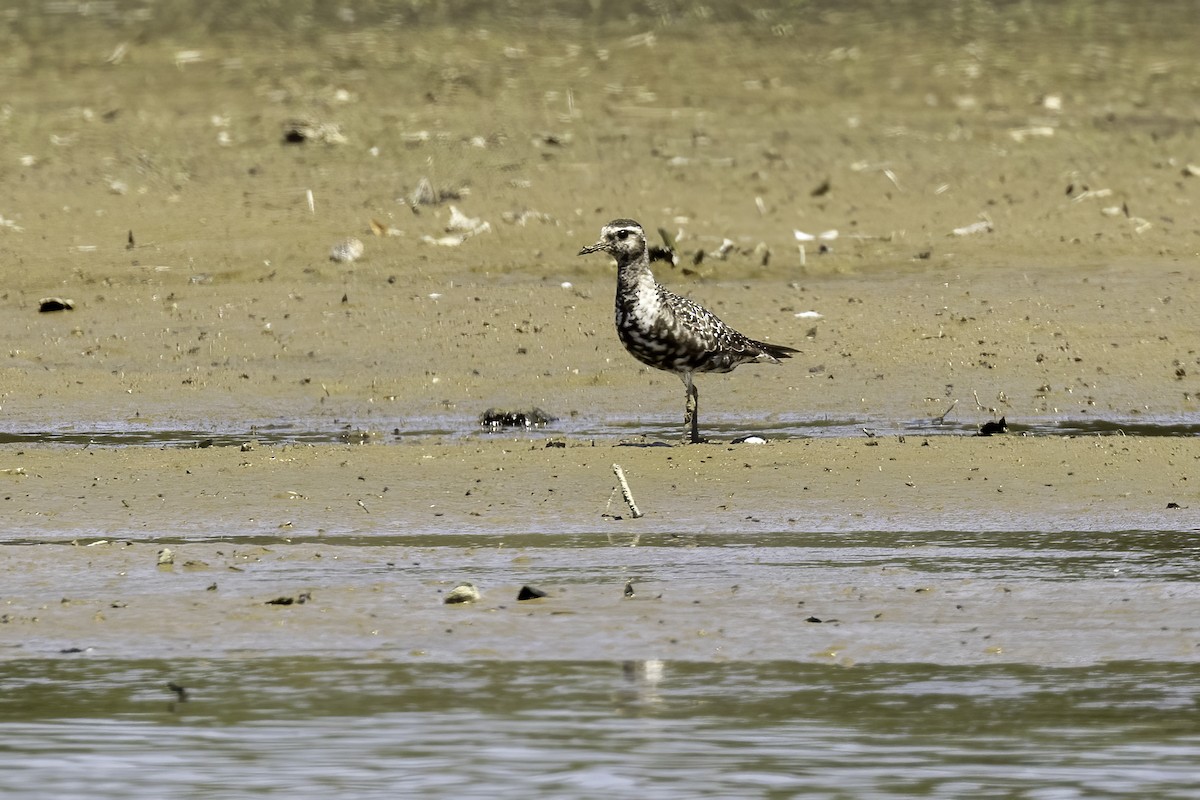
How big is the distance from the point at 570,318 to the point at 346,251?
6.97 feet

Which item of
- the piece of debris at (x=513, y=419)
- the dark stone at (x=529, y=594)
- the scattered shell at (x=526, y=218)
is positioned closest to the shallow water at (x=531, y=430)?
the piece of debris at (x=513, y=419)

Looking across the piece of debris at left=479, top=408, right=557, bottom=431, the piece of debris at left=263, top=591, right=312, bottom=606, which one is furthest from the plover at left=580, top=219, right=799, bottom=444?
the piece of debris at left=263, top=591, right=312, bottom=606

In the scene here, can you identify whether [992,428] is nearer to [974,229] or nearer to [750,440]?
[750,440]

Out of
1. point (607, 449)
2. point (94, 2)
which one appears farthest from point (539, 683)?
point (94, 2)

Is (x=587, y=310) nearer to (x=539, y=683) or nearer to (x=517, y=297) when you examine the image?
(x=517, y=297)

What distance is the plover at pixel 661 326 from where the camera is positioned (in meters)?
11.0

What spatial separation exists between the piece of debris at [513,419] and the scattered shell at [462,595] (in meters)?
4.04

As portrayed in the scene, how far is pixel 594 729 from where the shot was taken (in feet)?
20.5

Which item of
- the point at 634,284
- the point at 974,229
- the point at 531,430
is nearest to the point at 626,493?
the point at 634,284

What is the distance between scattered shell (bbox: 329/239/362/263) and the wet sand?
0.18m

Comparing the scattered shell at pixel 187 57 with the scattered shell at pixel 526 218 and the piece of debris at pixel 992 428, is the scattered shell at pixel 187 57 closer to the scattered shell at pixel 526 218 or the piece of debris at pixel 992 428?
the scattered shell at pixel 526 218

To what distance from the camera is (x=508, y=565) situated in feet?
27.7

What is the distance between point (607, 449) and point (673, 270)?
4.75m

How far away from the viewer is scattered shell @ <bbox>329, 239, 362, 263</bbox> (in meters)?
15.5
